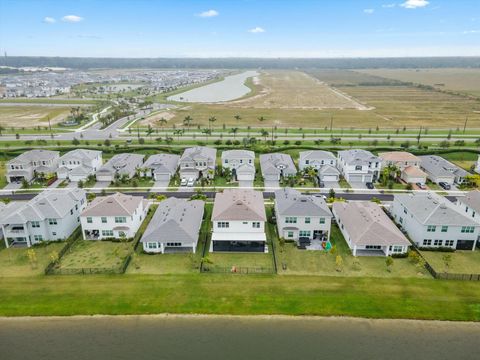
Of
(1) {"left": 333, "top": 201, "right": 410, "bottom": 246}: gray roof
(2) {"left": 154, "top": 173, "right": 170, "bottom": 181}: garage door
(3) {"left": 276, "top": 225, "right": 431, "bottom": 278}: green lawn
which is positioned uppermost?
(1) {"left": 333, "top": 201, "right": 410, "bottom": 246}: gray roof

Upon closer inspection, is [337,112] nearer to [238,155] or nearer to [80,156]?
[238,155]

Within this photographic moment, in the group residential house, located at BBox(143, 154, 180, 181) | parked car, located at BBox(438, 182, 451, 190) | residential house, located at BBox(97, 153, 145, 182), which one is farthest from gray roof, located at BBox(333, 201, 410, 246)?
residential house, located at BBox(97, 153, 145, 182)

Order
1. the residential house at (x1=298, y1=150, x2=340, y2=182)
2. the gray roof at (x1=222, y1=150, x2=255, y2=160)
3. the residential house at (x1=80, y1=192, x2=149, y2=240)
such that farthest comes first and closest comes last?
the gray roof at (x1=222, y1=150, x2=255, y2=160)
the residential house at (x1=298, y1=150, x2=340, y2=182)
the residential house at (x1=80, y1=192, x2=149, y2=240)

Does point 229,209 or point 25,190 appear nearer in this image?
point 229,209

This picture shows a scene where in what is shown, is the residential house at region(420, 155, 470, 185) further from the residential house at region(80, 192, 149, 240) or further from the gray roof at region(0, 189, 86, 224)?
the gray roof at region(0, 189, 86, 224)

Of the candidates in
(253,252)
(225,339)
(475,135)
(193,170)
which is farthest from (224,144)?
(475,135)

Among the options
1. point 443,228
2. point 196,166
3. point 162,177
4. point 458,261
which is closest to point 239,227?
point 443,228

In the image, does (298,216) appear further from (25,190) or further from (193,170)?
(25,190)
